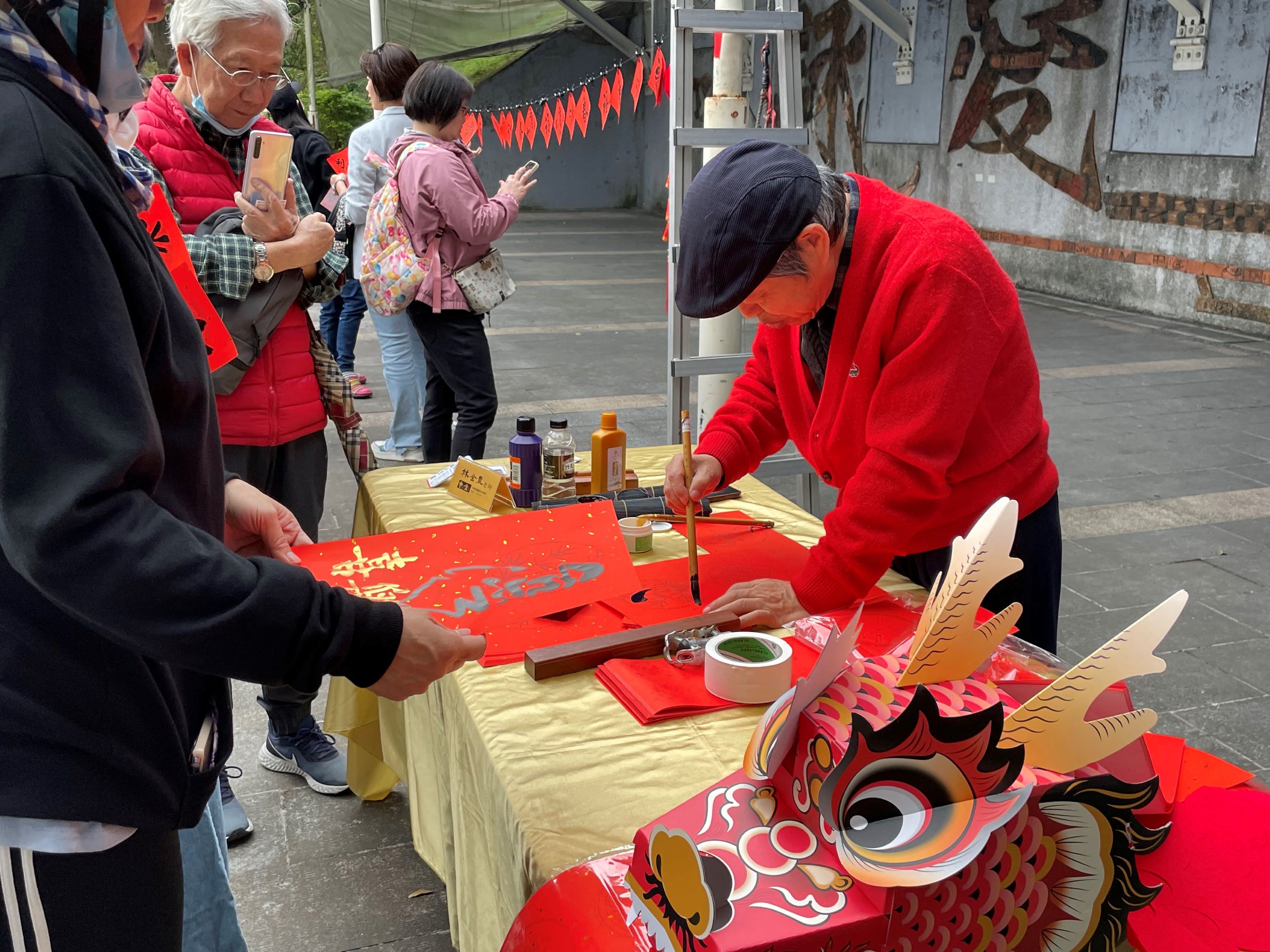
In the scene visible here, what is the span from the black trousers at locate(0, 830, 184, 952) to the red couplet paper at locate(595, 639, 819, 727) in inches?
22.9

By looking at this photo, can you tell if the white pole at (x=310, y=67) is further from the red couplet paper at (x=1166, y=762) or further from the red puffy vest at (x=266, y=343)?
the red couplet paper at (x=1166, y=762)

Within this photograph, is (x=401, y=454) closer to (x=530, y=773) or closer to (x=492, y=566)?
(x=492, y=566)

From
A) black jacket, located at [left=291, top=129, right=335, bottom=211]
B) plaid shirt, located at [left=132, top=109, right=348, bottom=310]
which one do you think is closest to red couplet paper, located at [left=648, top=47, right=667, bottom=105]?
black jacket, located at [left=291, top=129, right=335, bottom=211]

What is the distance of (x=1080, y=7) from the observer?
354 inches

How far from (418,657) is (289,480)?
1470 mm

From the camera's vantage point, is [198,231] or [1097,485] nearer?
[198,231]

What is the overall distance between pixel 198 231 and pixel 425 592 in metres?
1.04

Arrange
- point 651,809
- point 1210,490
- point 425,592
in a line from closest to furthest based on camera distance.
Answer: point 651,809 → point 425,592 → point 1210,490

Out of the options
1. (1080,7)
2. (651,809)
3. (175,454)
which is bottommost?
(651,809)

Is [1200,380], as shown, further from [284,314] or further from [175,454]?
[175,454]

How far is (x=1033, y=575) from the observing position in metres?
1.77

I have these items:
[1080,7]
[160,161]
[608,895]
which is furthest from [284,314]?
[1080,7]

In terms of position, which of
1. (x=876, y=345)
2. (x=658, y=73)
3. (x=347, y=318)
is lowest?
(x=347, y=318)

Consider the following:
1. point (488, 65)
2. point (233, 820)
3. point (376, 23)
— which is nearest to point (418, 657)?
point (233, 820)
